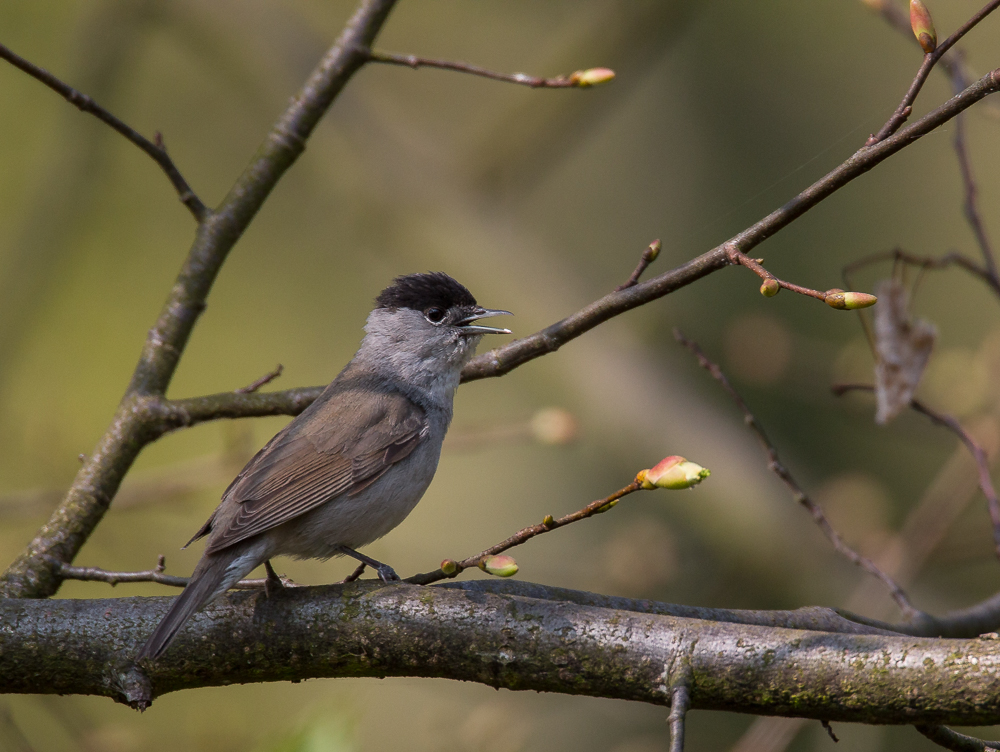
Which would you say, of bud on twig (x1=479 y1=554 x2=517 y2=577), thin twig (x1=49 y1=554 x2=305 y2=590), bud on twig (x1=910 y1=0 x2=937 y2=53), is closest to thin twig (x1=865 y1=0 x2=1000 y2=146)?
bud on twig (x1=910 y1=0 x2=937 y2=53)

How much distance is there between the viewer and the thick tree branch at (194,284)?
3.34 meters

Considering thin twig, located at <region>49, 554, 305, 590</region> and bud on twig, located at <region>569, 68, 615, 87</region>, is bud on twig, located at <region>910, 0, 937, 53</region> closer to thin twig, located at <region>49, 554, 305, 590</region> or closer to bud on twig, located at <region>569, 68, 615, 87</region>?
bud on twig, located at <region>569, 68, 615, 87</region>

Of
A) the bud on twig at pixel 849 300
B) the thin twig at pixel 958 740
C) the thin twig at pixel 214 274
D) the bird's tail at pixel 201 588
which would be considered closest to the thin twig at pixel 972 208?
the thin twig at pixel 214 274

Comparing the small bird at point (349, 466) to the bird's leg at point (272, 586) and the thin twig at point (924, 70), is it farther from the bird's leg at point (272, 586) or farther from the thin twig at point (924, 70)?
the thin twig at point (924, 70)

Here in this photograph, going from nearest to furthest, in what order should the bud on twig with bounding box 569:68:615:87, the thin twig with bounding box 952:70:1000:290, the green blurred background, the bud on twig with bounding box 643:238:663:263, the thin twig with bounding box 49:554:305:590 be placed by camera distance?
the bud on twig with bounding box 643:238:663:263 < the thin twig with bounding box 49:554:305:590 < the bud on twig with bounding box 569:68:615:87 < the thin twig with bounding box 952:70:1000:290 < the green blurred background

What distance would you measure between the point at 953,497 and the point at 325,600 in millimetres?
3507

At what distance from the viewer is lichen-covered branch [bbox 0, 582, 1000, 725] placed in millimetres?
2094

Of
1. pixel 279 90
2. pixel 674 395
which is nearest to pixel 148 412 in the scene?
pixel 674 395

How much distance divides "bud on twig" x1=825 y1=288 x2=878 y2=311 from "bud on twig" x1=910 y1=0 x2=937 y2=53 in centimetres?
66

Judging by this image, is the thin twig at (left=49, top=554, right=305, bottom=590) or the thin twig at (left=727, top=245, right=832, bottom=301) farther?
the thin twig at (left=49, top=554, right=305, bottom=590)

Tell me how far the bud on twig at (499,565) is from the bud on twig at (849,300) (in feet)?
3.16

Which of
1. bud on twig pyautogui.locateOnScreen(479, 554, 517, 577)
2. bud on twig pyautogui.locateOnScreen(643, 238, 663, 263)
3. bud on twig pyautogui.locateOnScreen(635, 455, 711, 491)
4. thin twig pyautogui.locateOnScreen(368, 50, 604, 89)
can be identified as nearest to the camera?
bud on twig pyautogui.locateOnScreen(635, 455, 711, 491)

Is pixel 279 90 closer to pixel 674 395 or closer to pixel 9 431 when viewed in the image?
pixel 9 431

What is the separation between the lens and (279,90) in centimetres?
702
